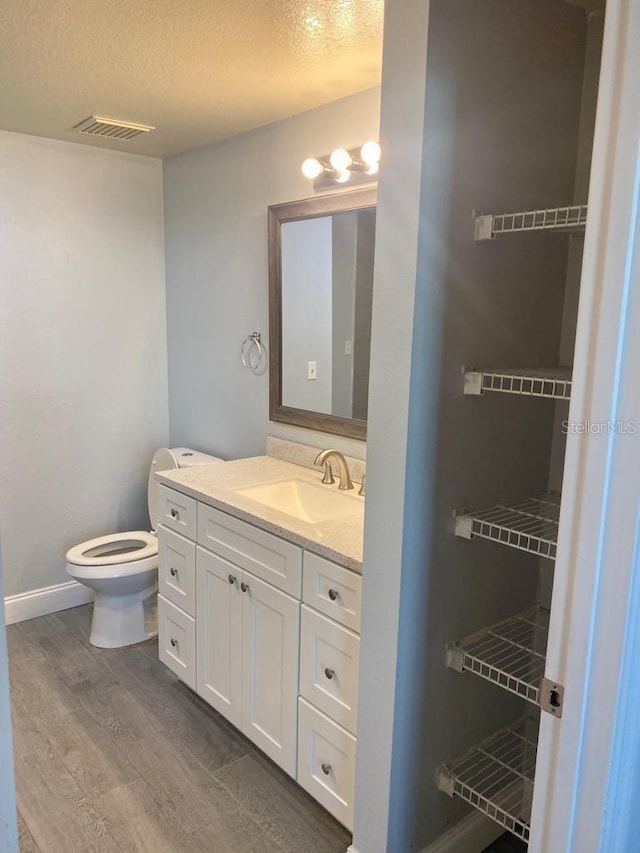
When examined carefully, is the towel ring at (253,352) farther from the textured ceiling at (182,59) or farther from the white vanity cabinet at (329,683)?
the white vanity cabinet at (329,683)

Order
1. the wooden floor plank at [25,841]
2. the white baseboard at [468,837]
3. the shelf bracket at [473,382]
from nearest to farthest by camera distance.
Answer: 1. the shelf bracket at [473,382]
2. the white baseboard at [468,837]
3. the wooden floor plank at [25,841]

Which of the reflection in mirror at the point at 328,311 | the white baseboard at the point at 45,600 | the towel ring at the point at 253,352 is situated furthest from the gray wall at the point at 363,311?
the white baseboard at the point at 45,600

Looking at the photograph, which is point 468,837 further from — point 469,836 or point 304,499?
point 304,499

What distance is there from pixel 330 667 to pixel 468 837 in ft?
2.00

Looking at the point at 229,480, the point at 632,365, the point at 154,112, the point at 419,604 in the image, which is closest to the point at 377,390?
the point at 419,604

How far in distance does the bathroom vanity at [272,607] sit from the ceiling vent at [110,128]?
1.46 meters

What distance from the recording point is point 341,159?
2.23 m

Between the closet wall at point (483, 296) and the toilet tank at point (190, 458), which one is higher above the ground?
the closet wall at point (483, 296)

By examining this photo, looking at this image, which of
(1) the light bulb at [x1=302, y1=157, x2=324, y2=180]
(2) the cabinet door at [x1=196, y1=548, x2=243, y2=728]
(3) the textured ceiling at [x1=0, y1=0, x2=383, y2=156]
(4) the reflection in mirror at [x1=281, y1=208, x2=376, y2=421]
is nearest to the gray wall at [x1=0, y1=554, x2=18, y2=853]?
(2) the cabinet door at [x1=196, y1=548, x2=243, y2=728]

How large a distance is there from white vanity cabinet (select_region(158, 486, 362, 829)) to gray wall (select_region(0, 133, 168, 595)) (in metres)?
0.97

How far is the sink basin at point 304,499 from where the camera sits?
2273 millimetres

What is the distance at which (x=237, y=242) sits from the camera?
9.52ft

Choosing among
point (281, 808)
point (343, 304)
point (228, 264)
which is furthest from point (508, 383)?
point (228, 264)

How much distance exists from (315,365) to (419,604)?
4.14ft
